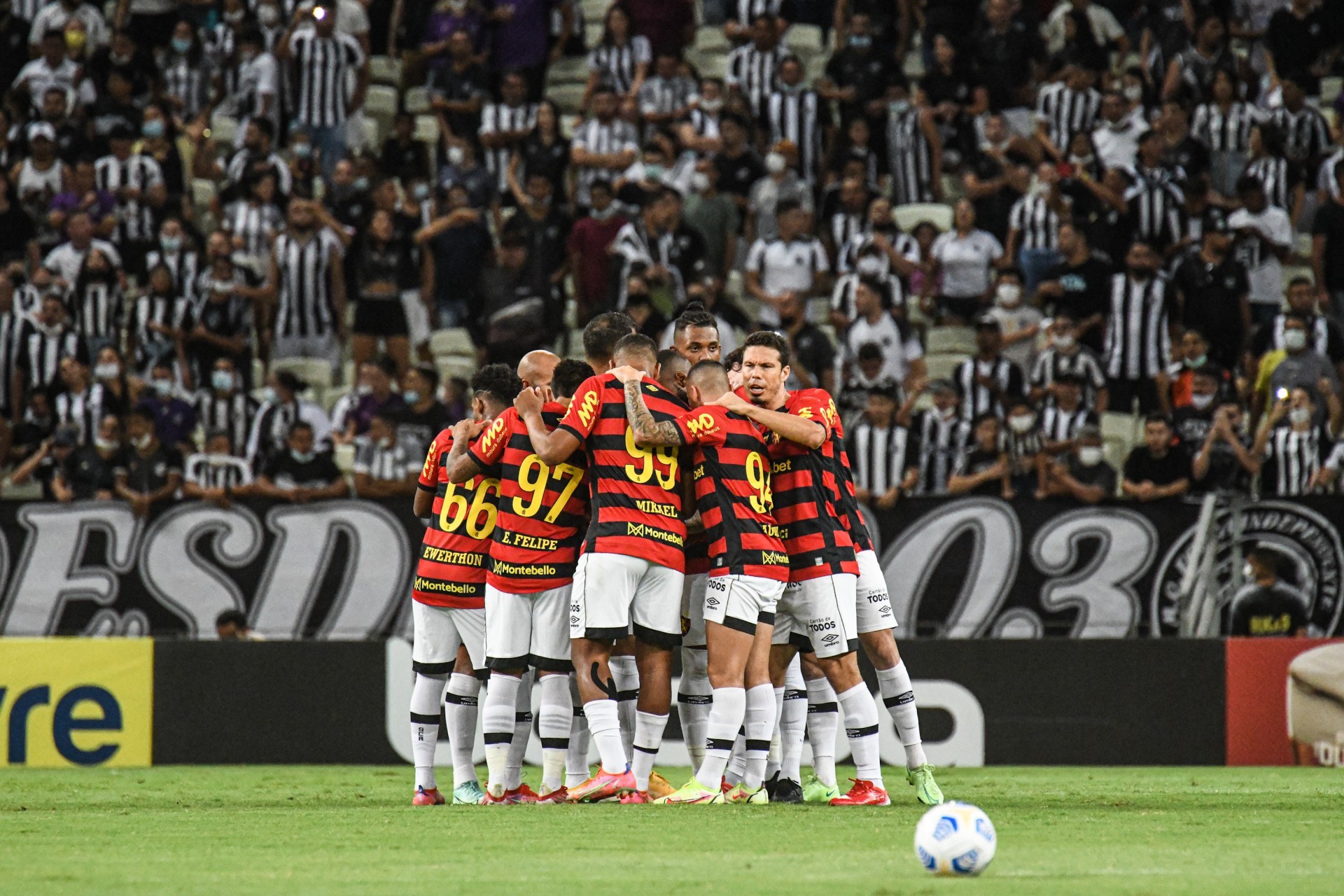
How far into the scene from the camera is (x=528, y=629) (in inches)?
393

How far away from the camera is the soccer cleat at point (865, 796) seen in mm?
9836

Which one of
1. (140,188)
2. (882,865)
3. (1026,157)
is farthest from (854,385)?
(882,865)

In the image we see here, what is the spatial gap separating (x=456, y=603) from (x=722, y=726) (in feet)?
5.79

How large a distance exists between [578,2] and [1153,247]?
8.40 m

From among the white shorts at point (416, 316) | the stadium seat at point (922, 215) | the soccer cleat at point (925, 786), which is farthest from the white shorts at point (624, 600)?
the stadium seat at point (922, 215)

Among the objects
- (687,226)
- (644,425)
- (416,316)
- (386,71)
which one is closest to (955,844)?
(644,425)

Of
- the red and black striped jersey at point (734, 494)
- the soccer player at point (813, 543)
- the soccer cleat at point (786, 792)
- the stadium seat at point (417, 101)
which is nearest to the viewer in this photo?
the red and black striped jersey at point (734, 494)

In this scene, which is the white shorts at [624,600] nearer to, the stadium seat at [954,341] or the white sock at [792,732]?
the white sock at [792,732]

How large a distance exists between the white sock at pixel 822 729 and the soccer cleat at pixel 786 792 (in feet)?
0.51

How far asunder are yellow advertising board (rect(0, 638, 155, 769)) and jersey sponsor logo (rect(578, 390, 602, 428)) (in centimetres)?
690

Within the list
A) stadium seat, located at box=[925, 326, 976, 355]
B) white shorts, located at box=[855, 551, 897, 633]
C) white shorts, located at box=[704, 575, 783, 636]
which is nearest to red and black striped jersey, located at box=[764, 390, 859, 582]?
white shorts, located at box=[855, 551, 897, 633]

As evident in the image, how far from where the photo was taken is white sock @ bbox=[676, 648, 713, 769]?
10422 millimetres

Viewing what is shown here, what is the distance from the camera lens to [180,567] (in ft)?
51.8

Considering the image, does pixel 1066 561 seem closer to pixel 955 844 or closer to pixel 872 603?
pixel 872 603
